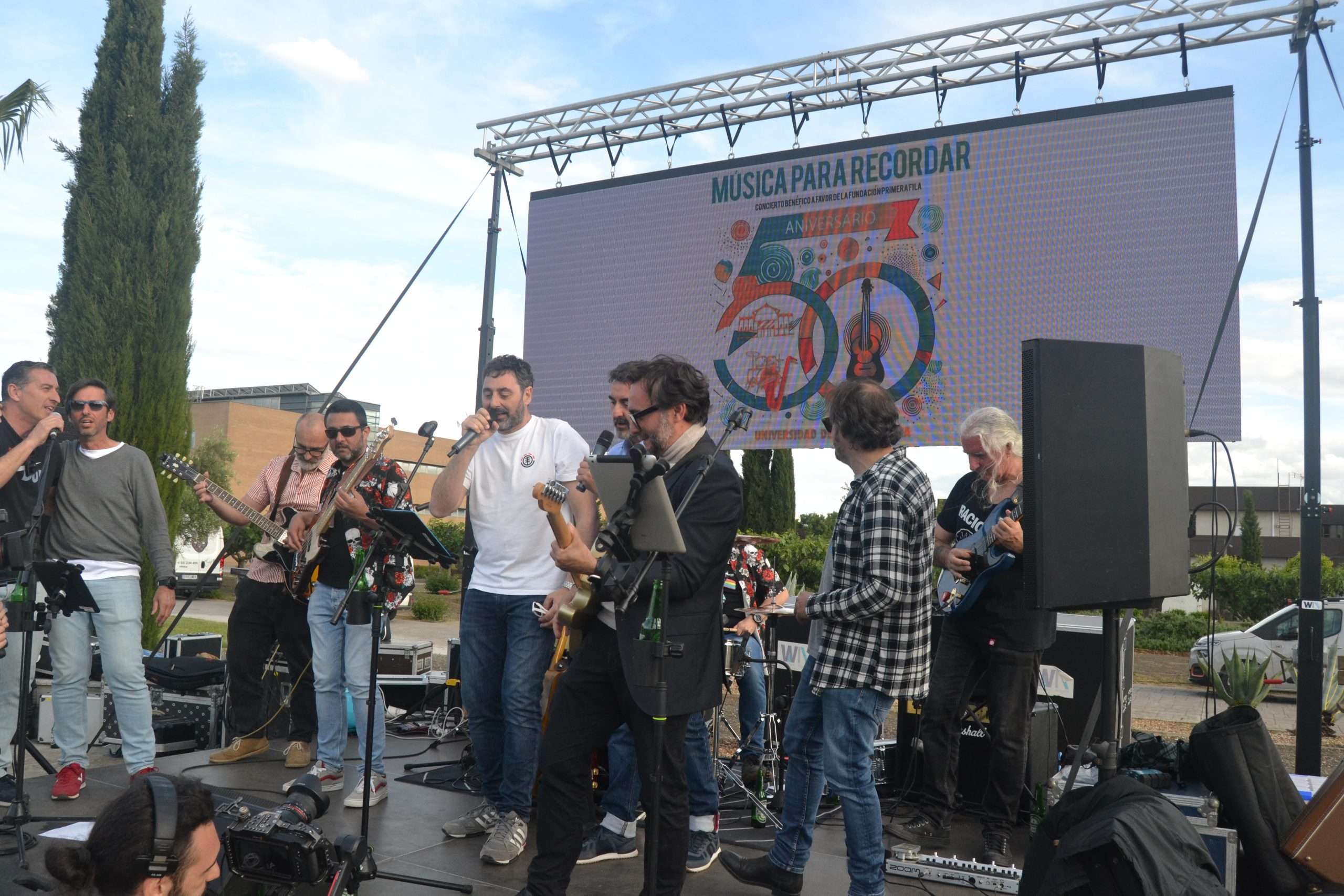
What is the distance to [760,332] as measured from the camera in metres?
9.18

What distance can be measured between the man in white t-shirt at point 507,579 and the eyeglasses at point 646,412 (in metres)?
0.95

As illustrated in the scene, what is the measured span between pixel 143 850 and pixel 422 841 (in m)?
2.49

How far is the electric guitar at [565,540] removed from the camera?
3.56m

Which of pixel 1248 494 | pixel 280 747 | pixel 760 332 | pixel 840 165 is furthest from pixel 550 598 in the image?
pixel 1248 494

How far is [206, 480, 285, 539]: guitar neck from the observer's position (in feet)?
19.2

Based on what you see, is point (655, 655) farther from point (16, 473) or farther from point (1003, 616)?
point (16, 473)

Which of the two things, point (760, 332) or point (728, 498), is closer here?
point (728, 498)

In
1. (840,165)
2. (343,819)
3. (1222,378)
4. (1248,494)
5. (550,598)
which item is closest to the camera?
(550,598)

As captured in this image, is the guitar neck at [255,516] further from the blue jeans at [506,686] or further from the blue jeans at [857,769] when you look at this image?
the blue jeans at [857,769]

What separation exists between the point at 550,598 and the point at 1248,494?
117 ft

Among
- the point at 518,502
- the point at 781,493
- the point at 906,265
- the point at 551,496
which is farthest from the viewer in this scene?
the point at 781,493

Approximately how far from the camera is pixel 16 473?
15.9 feet

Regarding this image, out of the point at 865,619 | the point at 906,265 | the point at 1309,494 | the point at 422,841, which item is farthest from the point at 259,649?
the point at 1309,494

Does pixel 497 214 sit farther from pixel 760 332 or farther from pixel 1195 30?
pixel 1195 30
